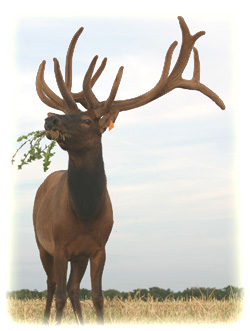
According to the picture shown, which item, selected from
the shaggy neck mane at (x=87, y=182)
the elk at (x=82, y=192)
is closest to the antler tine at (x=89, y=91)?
the elk at (x=82, y=192)

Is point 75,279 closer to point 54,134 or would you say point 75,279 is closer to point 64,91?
point 54,134

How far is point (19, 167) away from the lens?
5836mm

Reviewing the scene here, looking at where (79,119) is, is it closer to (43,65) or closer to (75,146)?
(75,146)

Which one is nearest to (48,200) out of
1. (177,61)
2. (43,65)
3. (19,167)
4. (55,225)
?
(55,225)

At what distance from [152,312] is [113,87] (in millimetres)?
2929

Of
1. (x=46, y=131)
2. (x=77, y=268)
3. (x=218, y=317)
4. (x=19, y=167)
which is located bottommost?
(x=218, y=317)

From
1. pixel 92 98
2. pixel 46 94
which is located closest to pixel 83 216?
pixel 92 98

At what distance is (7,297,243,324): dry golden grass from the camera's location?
21.6 feet

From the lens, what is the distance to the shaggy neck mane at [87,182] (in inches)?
237

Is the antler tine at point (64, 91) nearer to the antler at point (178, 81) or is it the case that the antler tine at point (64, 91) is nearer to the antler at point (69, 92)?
the antler at point (69, 92)

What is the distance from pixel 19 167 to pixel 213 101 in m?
2.92

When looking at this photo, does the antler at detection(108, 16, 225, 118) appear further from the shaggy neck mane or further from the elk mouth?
the elk mouth

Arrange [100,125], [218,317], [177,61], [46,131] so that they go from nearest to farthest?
[46,131] < [100,125] < [218,317] < [177,61]

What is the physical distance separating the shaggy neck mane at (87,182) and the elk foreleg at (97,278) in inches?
18.7
